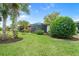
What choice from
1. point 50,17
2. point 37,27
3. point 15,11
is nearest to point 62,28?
point 50,17

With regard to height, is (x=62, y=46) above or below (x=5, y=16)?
below

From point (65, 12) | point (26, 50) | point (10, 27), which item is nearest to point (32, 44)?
point (26, 50)

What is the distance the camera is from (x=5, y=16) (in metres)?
3.48

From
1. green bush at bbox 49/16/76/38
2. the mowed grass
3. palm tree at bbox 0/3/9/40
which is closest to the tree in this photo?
green bush at bbox 49/16/76/38

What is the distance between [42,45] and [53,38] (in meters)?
0.17

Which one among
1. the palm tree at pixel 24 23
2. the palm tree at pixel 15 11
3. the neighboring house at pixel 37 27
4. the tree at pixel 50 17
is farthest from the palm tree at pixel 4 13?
the tree at pixel 50 17

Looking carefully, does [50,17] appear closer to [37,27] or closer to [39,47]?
[37,27]

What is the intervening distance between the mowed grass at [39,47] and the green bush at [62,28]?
3.1 inches

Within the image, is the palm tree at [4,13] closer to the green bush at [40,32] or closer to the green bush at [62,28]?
the green bush at [40,32]

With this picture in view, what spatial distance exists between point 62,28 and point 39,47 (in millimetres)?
389

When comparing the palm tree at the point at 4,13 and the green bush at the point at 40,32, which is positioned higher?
the palm tree at the point at 4,13

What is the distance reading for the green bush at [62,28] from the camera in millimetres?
3492

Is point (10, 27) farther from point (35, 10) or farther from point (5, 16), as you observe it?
point (35, 10)

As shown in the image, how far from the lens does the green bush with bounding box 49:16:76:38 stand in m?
3.49
